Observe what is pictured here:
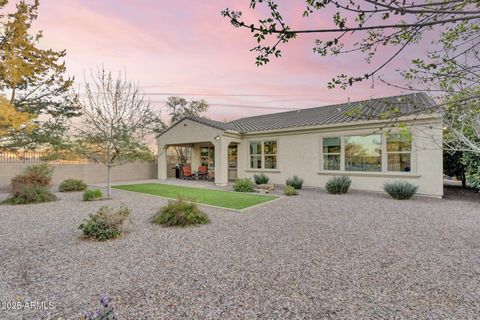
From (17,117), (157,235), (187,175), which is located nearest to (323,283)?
(157,235)

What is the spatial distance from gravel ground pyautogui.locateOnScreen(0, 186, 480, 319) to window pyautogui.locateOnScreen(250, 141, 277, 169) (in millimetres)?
8119

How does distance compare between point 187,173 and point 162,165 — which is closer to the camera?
point 162,165

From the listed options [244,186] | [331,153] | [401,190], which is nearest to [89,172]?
[244,186]

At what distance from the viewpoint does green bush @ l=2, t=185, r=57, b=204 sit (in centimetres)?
873

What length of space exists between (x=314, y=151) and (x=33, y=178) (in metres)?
14.3

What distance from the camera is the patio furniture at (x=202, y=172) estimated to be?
1797 centimetres

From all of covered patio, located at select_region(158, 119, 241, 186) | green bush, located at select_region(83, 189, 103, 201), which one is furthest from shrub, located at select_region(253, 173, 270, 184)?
green bush, located at select_region(83, 189, 103, 201)

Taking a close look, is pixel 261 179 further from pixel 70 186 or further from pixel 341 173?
pixel 70 186

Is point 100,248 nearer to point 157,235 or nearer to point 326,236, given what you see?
point 157,235

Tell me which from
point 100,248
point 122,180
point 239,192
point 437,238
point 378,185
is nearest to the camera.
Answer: point 100,248

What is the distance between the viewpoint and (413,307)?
257cm

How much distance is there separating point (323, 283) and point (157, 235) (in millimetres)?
3767

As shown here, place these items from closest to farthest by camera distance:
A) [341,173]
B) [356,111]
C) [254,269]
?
1. [356,111]
2. [254,269]
3. [341,173]

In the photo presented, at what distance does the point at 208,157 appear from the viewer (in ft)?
62.9
